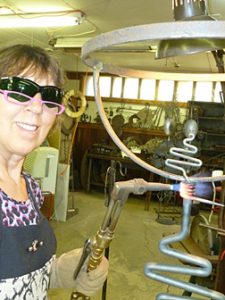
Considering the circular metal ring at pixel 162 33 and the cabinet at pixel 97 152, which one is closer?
the circular metal ring at pixel 162 33

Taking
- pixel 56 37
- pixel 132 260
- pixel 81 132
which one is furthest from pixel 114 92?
pixel 132 260

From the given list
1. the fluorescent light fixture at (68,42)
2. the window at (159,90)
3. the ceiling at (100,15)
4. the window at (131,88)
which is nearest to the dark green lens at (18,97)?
the ceiling at (100,15)

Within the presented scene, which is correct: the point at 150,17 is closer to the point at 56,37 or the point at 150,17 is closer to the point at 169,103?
the point at 56,37

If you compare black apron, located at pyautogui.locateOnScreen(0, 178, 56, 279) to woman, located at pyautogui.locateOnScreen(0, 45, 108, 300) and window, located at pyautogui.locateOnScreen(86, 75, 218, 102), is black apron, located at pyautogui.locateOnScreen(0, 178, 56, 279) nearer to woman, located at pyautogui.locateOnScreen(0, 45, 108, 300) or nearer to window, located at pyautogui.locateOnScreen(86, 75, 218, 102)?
woman, located at pyautogui.locateOnScreen(0, 45, 108, 300)

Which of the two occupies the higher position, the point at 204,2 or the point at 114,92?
the point at 114,92

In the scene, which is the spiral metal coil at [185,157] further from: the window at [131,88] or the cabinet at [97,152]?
the window at [131,88]

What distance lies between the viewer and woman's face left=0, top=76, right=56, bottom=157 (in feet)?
2.83

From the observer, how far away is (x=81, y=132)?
680cm

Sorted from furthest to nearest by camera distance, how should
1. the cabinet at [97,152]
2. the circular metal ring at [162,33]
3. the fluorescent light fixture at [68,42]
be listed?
the cabinet at [97,152] < the fluorescent light fixture at [68,42] < the circular metal ring at [162,33]

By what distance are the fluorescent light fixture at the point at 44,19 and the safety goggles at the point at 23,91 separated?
2840 millimetres

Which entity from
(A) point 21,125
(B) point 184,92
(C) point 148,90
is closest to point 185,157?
(A) point 21,125

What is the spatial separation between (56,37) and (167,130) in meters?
4.21

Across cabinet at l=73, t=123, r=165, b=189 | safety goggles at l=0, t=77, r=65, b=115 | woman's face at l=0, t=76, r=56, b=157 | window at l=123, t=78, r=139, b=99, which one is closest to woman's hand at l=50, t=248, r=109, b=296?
woman's face at l=0, t=76, r=56, b=157

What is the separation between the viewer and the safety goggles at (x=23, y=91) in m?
0.85
